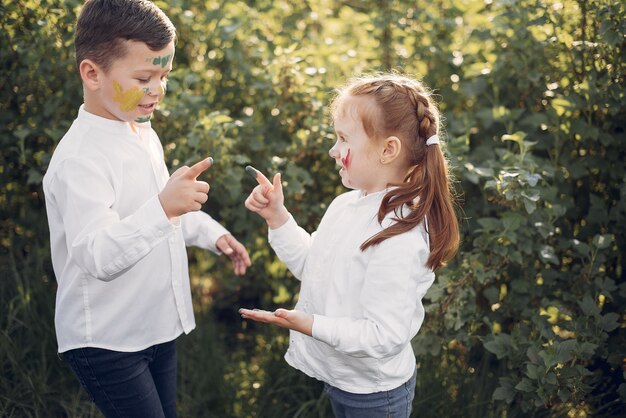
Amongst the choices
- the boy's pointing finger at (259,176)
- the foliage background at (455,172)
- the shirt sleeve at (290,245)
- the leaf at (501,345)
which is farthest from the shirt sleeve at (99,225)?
the leaf at (501,345)

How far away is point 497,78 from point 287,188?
1.18 meters

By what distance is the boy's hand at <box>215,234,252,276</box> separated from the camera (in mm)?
2537

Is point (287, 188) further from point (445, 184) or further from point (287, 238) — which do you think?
point (445, 184)

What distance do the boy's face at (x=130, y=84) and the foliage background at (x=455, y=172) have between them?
33.6 inches

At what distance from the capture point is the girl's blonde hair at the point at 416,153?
2.07m

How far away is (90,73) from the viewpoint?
84.4 inches

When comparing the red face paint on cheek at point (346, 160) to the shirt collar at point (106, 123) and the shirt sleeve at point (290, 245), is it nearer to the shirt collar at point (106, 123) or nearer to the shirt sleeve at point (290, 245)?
the shirt sleeve at point (290, 245)

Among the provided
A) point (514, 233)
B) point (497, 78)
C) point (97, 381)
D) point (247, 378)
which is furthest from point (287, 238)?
point (497, 78)

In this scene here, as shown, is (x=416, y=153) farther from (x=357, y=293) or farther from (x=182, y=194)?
(x=182, y=194)

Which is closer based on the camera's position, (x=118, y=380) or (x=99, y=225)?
(x=99, y=225)

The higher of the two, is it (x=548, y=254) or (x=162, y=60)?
(x=162, y=60)

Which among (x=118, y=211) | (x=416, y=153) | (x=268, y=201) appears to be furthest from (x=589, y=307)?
(x=118, y=211)

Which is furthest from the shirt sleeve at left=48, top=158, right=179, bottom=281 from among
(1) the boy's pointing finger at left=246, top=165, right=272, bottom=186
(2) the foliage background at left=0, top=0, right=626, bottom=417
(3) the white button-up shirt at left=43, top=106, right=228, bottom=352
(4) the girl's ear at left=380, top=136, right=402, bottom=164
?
(2) the foliage background at left=0, top=0, right=626, bottom=417

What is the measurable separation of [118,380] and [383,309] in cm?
88
